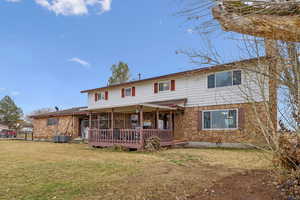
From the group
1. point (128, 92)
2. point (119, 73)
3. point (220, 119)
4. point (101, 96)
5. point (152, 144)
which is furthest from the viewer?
point (119, 73)

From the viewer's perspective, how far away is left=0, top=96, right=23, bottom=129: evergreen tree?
141ft

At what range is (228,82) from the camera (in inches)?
518

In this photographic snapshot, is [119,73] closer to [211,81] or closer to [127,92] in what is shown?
[127,92]

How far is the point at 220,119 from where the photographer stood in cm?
1333

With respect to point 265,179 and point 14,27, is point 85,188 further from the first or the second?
point 14,27

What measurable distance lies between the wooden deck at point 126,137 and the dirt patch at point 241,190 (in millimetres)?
7339

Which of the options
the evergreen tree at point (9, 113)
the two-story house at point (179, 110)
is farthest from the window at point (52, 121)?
the evergreen tree at point (9, 113)

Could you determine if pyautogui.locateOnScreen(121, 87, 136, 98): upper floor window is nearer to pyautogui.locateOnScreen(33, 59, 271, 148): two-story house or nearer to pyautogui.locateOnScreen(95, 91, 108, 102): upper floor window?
pyautogui.locateOnScreen(33, 59, 271, 148): two-story house

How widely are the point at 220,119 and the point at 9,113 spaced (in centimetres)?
4391

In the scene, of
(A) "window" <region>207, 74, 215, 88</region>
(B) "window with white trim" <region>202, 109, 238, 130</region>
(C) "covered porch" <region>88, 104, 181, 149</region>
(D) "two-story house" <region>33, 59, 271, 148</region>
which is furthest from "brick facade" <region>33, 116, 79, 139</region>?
(A) "window" <region>207, 74, 215, 88</region>

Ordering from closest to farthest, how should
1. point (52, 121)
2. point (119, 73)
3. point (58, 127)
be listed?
point (58, 127) < point (52, 121) < point (119, 73)

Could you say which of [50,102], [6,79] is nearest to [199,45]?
[6,79]

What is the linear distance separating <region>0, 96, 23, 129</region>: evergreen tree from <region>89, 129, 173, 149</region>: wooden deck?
3764cm

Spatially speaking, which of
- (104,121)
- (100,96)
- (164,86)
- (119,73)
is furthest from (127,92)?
(119,73)
